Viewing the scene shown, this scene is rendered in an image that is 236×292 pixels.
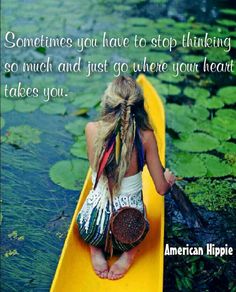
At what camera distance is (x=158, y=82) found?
4.36m

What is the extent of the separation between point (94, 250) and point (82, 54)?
281 centimetres

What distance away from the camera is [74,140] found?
3.74m

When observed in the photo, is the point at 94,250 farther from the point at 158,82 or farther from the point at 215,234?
the point at 158,82

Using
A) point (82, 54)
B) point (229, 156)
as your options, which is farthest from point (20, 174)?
point (82, 54)

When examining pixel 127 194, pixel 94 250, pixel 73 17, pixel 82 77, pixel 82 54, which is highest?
pixel 73 17

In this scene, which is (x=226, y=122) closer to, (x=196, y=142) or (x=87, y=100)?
(x=196, y=142)

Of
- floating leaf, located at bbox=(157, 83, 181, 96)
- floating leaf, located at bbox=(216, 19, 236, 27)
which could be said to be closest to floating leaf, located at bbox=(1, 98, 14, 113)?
floating leaf, located at bbox=(157, 83, 181, 96)

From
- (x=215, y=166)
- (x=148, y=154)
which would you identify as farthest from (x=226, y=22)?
(x=148, y=154)

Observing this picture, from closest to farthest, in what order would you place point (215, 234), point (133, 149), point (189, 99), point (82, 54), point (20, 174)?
point (133, 149) → point (215, 234) → point (20, 174) → point (189, 99) → point (82, 54)

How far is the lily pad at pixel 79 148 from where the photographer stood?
139 inches

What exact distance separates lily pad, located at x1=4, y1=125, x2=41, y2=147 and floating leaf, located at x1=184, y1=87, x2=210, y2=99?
1270 millimetres

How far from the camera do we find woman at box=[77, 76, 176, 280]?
216 cm

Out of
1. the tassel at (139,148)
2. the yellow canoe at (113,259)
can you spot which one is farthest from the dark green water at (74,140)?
the tassel at (139,148)

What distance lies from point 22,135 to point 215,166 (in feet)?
4.72
